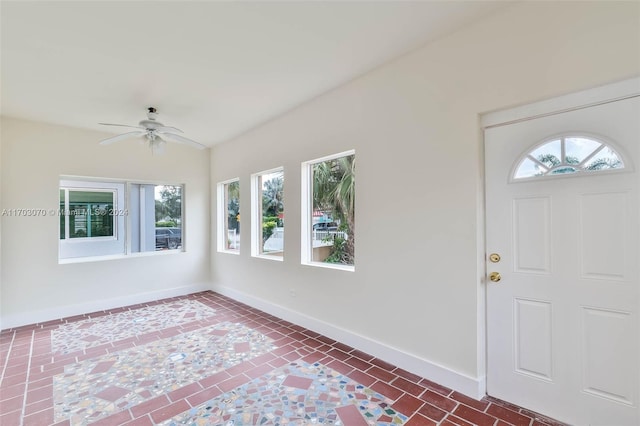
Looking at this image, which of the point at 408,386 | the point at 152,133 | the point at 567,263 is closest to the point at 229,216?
the point at 152,133

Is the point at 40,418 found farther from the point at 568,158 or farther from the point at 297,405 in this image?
the point at 568,158

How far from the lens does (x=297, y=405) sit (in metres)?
2.19

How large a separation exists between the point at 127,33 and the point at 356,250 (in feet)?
9.13

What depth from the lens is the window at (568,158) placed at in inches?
71.3

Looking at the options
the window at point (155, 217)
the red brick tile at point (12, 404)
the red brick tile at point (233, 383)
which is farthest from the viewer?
the window at point (155, 217)

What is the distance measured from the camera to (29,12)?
205cm

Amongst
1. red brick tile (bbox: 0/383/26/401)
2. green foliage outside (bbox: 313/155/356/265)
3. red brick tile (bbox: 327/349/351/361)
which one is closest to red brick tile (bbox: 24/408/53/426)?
red brick tile (bbox: 0/383/26/401)

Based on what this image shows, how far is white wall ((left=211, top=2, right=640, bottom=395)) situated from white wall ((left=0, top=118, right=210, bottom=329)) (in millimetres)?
3200

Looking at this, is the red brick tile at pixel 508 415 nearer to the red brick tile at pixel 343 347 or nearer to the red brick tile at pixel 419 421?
the red brick tile at pixel 419 421

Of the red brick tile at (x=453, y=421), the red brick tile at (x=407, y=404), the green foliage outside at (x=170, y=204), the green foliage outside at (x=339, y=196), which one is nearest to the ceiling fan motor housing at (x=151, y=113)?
the green foliage outside at (x=170, y=204)

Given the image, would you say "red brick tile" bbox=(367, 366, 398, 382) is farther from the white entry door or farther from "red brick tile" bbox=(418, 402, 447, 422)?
the white entry door

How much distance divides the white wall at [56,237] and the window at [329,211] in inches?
116

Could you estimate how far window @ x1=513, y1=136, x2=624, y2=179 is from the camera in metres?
1.81

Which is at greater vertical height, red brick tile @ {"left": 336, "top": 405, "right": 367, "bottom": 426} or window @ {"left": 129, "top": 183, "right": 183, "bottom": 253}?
window @ {"left": 129, "top": 183, "right": 183, "bottom": 253}
